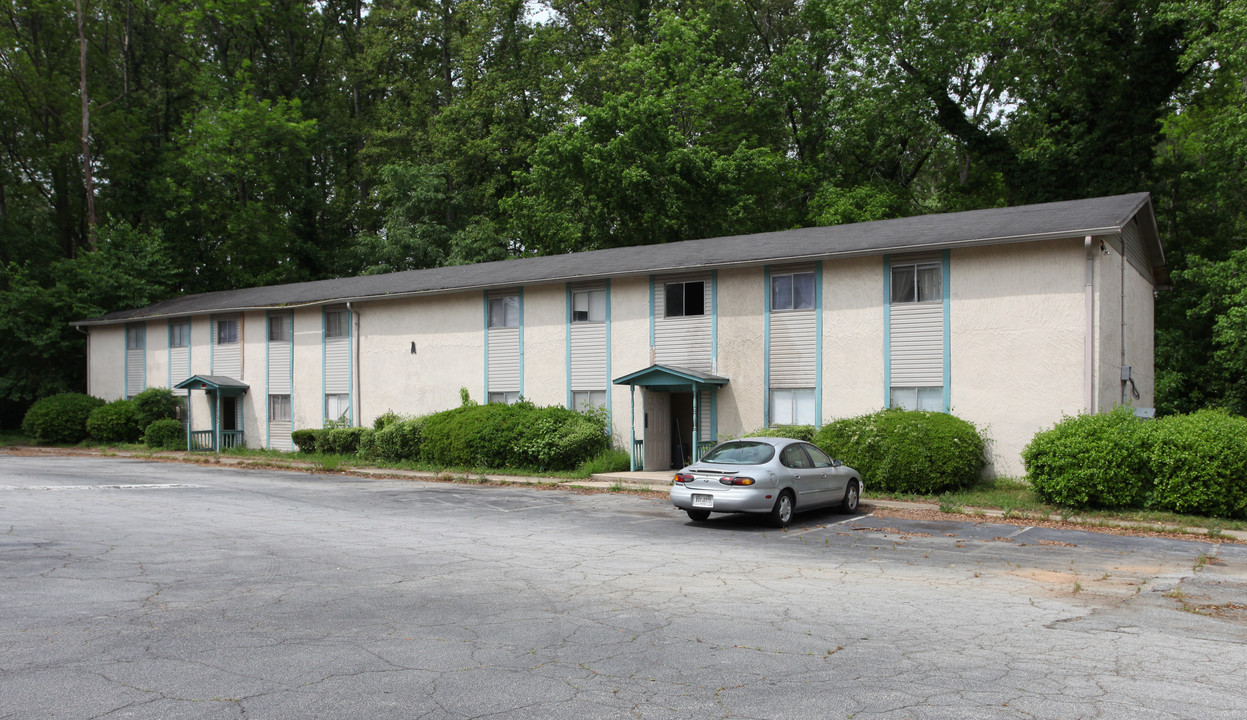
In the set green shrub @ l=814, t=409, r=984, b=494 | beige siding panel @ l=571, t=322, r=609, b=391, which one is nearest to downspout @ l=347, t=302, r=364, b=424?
beige siding panel @ l=571, t=322, r=609, b=391

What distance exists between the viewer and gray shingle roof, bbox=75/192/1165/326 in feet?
62.8

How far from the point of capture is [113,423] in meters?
35.2

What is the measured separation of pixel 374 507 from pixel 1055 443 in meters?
12.8

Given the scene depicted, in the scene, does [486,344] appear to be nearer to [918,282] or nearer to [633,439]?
[633,439]

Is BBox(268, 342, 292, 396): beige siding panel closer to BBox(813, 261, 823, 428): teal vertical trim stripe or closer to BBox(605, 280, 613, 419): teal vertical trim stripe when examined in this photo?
BBox(605, 280, 613, 419): teal vertical trim stripe

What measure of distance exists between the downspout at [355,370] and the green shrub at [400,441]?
3810 millimetres

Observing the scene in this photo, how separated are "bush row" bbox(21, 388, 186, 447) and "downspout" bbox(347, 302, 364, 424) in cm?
885

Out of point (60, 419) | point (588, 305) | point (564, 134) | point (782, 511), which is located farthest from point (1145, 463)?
point (60, 419)

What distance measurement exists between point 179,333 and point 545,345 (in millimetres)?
18667

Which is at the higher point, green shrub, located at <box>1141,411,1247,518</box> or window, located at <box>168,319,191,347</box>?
Result: window, located at <box>168,319,191,347</box>

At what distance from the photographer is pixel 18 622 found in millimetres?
7664

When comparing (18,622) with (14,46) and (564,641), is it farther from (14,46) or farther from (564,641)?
(14,46)

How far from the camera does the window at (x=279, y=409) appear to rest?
32.8 meters

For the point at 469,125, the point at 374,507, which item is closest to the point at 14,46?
the point at 469,125
